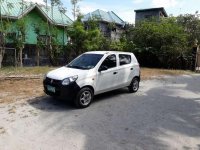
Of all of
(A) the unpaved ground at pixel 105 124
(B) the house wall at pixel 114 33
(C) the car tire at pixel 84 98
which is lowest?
(A) the unpaved ground at pixel 105 124

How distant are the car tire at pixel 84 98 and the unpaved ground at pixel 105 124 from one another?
25 cm

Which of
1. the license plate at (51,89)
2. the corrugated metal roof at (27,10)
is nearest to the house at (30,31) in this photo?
the corrugated metal roof at (27,10)

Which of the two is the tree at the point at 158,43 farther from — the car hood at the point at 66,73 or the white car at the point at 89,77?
the car hood at the point at 66,73

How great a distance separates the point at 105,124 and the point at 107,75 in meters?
2.48

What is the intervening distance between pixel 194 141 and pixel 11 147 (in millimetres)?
3943

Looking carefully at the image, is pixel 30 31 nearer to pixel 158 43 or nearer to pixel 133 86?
pixel 158 43

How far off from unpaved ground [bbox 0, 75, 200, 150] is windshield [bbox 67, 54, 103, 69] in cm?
128

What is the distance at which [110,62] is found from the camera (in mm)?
9336

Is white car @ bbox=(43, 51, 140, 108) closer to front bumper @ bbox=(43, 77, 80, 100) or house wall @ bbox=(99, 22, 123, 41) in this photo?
front bumper @ bbox=(43, 77, 80, 100)

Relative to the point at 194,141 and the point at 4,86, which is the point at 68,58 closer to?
the point at 4,86

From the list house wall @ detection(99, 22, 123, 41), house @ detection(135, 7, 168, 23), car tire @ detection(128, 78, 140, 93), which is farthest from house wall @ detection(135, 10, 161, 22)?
car tire @ detection(128, 78, 140, 93)

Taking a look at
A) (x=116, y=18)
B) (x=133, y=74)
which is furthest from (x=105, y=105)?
(x=116, y=18)

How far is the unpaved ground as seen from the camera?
5.69m

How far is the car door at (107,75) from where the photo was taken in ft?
28.8
